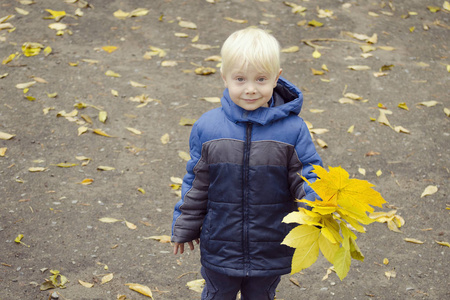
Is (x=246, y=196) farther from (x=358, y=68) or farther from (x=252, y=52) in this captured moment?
(x=358, y=68)

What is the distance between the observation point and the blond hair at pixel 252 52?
6.72 ft

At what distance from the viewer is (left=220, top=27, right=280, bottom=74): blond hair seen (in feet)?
6.72

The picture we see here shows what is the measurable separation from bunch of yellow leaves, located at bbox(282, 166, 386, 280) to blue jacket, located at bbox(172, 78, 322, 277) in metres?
0.23

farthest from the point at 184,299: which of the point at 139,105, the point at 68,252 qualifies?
the point at 139,105

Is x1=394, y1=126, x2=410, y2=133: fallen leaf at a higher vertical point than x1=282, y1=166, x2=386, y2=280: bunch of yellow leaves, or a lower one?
lower

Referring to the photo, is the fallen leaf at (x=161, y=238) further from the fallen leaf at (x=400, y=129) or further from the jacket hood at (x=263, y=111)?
the fallen leaf at (x=400, y=129)

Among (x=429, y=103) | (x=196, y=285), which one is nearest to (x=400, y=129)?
(x=429, y=103)

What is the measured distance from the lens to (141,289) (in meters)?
3.10

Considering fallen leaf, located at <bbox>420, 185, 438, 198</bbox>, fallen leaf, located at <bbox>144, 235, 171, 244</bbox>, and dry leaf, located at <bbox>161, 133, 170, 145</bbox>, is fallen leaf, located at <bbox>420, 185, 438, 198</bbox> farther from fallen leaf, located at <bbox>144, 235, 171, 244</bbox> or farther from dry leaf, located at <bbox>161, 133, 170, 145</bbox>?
dry leaf, located at <bbox>161, 133, 170, 145</bbox>

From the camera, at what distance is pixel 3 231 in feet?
11.3

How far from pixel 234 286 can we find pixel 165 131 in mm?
2389

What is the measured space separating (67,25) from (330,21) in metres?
3.04

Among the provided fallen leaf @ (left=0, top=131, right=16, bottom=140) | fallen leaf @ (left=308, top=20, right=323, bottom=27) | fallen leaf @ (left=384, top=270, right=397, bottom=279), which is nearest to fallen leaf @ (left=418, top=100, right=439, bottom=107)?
fallen leaf @ (left=308, top=20, right=323, bottom=27)

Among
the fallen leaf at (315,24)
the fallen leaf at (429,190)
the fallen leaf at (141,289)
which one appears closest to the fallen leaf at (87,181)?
the fallen leaf at (141,289)
